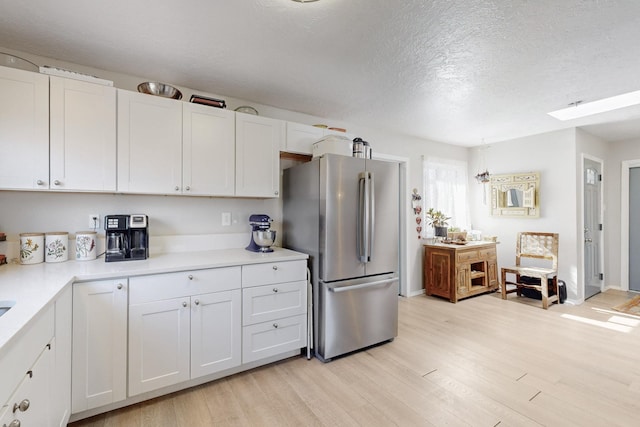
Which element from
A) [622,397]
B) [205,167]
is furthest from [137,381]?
[622,397]

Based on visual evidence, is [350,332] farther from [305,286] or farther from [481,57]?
[481,57]

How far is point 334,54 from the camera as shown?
85.1 inches

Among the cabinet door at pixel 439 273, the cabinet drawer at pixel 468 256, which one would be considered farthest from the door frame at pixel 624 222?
the cabinet door at pixel 439 273

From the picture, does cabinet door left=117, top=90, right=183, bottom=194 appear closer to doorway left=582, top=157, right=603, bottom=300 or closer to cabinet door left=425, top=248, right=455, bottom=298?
cabinet door left=425, top=248, right=455, bottom=298

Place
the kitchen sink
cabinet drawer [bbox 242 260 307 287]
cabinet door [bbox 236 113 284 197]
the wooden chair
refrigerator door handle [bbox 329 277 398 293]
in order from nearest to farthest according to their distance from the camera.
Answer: the kitchen sink
cabinet drawer [bbox 242 260 307 287]
refrigerator door handle [bbox 329 277 398 293]
cabinet door [bbox 236 113 284 197]
the wooden chair

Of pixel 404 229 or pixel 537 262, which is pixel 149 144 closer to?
pixel 404 229

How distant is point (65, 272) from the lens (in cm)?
176

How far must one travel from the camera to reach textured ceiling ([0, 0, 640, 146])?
1.68 meters

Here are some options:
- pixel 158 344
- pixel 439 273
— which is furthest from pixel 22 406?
pixel 439 273

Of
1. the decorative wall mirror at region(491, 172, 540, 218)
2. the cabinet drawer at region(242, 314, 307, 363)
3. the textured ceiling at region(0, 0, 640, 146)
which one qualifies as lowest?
the cabinet drawer at region(242, 314, 307, 363)

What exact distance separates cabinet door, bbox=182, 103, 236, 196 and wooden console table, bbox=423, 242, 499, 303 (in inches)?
125

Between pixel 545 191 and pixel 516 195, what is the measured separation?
383 millimetres

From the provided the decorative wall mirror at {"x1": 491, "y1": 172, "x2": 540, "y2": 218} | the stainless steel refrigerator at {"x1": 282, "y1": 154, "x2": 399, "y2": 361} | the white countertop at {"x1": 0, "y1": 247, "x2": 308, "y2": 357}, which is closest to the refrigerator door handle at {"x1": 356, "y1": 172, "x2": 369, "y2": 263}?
the stainless steel refrigerator at {"x1": 282, "y1": 154, "x2": 399, "y2": 361}

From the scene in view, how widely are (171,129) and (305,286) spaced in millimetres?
1712
